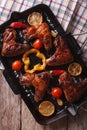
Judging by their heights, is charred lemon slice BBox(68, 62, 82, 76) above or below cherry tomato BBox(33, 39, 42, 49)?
below

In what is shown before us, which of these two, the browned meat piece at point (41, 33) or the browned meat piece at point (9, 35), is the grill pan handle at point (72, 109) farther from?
the browned meat piece at point (9, 35)

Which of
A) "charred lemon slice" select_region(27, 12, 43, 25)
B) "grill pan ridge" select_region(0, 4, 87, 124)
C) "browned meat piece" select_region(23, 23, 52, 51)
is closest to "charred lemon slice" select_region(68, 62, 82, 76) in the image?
"grill pan ridge" select_region(0, 4, 87, 124)

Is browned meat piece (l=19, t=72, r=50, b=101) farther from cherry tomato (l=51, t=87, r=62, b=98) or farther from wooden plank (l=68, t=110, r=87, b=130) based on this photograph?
wooden plank (l=68, t=110, r=87, b=130)

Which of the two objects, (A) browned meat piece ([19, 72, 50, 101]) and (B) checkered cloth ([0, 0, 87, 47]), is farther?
(B) checkered cloth ([0, 0, 87, 47])

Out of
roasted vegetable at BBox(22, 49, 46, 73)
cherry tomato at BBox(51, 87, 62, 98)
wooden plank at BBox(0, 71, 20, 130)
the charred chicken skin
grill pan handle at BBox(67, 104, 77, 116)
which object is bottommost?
wooden plank at BBox(0, 71, 20, 130)

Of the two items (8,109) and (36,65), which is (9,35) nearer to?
(36,65)

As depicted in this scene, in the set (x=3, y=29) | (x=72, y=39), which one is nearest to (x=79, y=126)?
(x=72, y=39)

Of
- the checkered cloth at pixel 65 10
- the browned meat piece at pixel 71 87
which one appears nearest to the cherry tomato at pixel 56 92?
the browned meat piece at pixel 71 87

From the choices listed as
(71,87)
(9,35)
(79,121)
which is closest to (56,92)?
(71,87)
